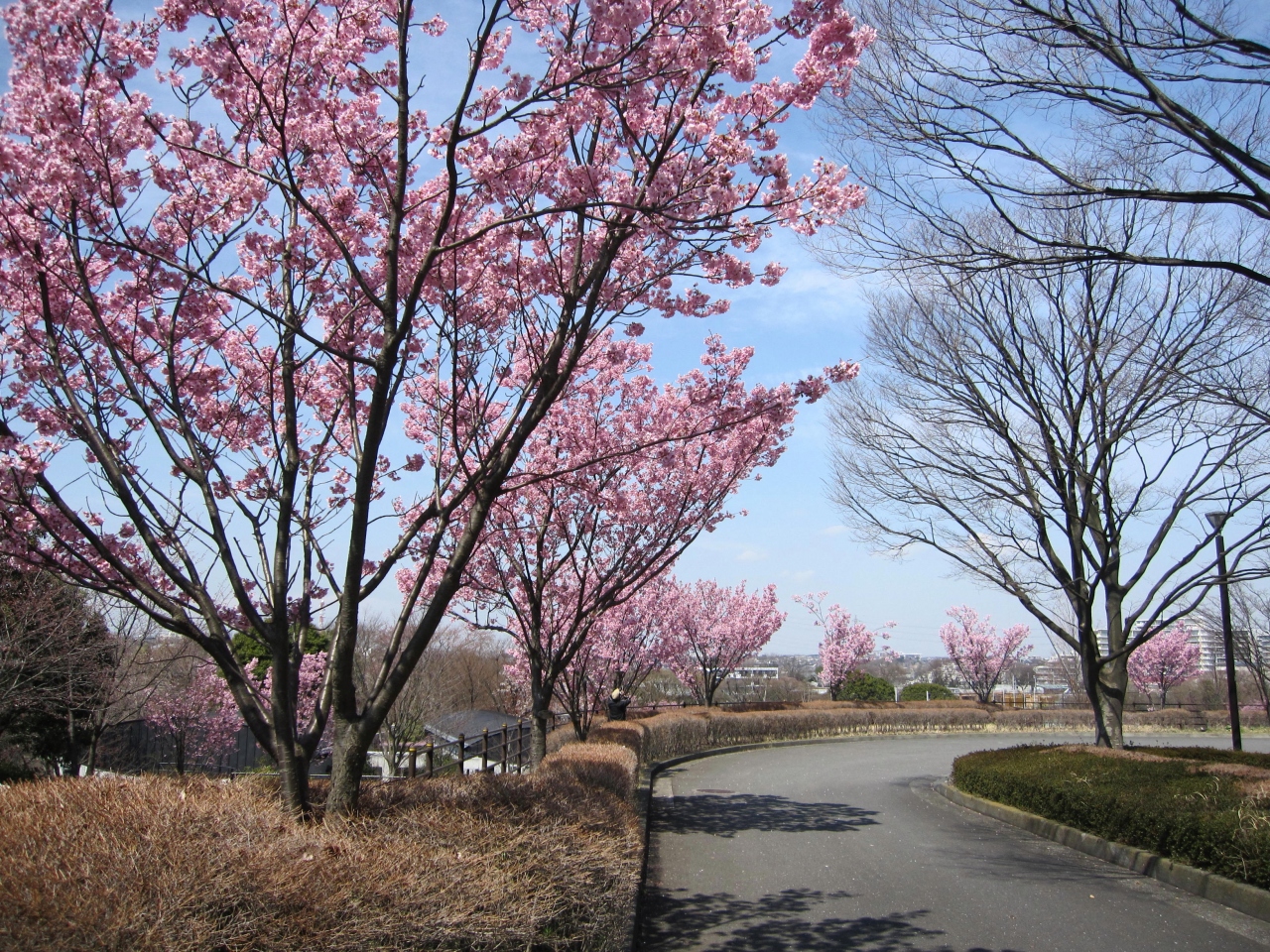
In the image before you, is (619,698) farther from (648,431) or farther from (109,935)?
(109,935)

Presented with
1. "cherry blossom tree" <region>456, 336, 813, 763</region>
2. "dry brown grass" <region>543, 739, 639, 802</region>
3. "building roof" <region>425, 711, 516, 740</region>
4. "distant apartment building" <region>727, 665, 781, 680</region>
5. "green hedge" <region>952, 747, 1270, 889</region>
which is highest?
"cherry blossom tree" <region>456, 336, 813, 763</region>

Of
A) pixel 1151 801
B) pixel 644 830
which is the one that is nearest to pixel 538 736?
pixel 644 830

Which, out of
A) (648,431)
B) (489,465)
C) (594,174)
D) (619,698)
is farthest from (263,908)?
(619,698)

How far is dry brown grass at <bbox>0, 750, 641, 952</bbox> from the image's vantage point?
2.77 meters

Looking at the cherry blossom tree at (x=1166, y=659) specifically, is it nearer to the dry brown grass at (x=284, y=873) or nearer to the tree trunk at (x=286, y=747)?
the dry brown grass at (x=284, y=873)

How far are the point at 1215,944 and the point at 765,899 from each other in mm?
3035

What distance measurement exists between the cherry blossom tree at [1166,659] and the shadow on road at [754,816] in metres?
39.5

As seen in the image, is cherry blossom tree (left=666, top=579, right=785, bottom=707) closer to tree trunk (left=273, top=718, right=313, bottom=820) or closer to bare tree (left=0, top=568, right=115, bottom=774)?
bare tree (left=0, top=568, right=115, bottom=774)

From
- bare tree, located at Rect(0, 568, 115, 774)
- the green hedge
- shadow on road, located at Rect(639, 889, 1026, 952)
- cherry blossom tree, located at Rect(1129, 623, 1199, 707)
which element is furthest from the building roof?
cherry blossom tree, located at Rect(1129, 623, 1199, 707)

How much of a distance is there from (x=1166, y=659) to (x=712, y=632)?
89.1 ft

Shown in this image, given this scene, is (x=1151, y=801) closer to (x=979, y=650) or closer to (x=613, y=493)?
(x=613, y=493)

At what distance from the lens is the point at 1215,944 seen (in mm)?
6039

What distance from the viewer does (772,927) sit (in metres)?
6.37

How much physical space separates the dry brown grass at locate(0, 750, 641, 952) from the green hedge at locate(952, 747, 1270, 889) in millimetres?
5160
